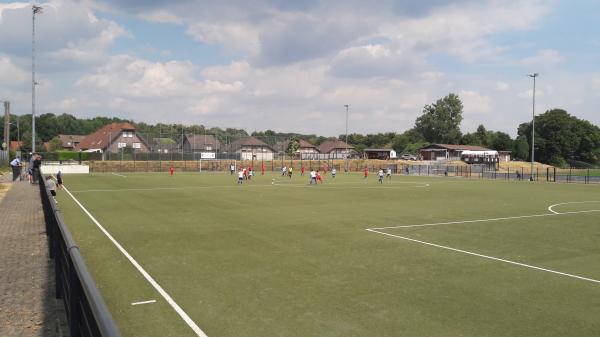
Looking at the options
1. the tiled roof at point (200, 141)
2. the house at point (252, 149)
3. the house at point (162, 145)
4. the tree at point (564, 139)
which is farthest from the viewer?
the tree at point (564, 139)

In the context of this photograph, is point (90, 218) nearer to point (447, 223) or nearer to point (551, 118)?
point (447, 223)

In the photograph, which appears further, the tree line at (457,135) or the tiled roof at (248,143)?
the tree line at (457,135)

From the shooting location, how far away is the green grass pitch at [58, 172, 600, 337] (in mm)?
7504

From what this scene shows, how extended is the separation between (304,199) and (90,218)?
1272 centimetres

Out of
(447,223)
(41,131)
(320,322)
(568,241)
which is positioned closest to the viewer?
(320,322)

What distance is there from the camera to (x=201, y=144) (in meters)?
88.9

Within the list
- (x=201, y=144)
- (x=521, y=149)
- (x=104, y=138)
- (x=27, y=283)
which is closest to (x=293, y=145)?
(x=201, y=144)

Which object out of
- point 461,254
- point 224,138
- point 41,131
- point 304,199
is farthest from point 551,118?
point 41,131

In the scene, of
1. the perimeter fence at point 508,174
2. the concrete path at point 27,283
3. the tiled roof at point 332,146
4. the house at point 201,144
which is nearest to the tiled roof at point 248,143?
the house at point 201,144

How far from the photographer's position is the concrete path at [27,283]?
6957 millimetres

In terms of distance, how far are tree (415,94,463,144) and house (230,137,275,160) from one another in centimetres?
6599

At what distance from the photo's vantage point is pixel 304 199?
27828mm

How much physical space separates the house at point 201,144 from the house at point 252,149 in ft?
12.0

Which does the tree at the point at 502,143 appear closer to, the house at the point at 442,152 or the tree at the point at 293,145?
the house at the point at 442,152
